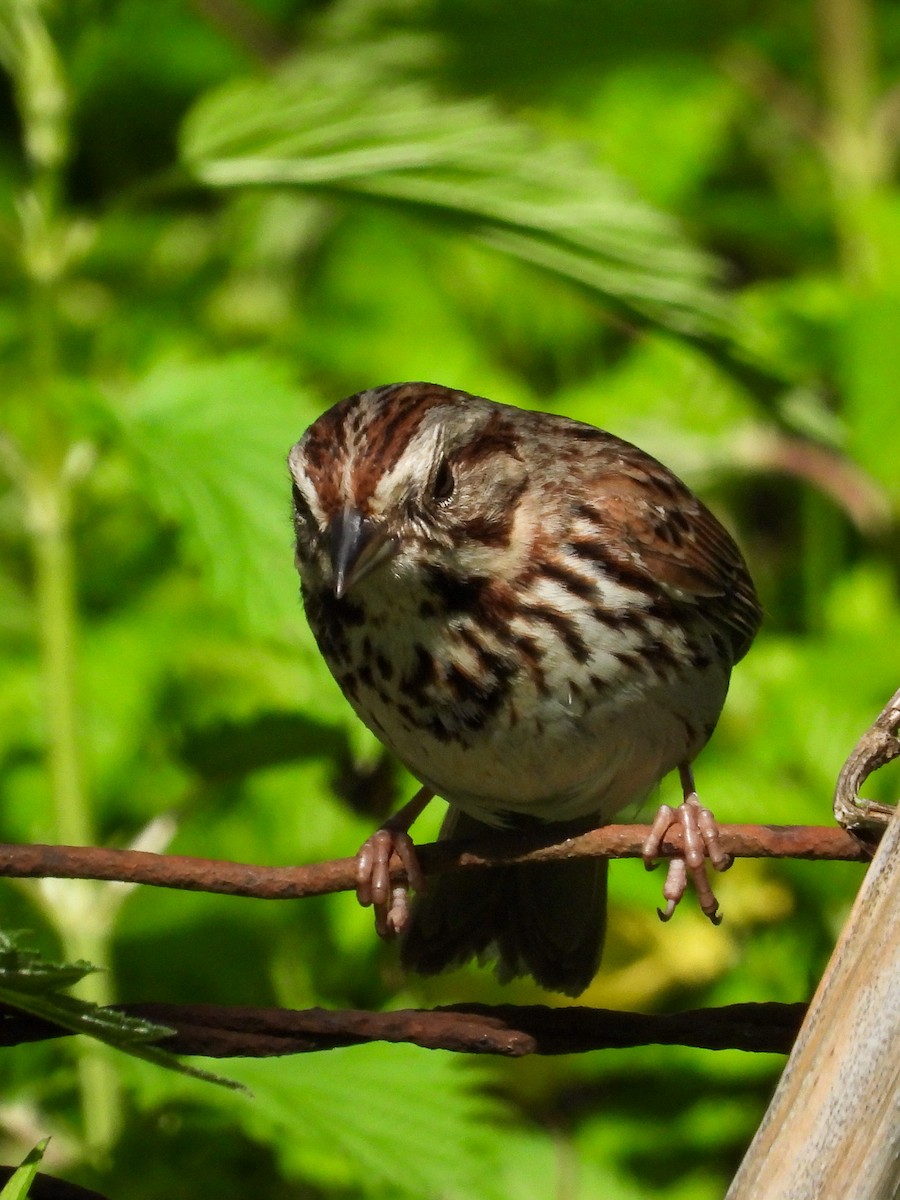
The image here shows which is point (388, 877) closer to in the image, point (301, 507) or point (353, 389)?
point (301, 507)

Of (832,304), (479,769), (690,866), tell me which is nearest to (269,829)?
(479,769)

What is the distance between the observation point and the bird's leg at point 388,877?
9.00 feet

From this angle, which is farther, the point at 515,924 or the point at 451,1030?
the point at 515,924

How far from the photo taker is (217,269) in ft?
17.3

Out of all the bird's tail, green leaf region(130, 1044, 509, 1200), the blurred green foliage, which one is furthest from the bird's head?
green leaf region(130, 1044, 509, 1200)

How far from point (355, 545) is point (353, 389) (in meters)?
2.47

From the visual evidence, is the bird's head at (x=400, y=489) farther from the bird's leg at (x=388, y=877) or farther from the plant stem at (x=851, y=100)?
the plant stem at (x=851, y=100)

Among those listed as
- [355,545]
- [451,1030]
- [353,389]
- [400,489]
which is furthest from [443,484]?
[353,389]

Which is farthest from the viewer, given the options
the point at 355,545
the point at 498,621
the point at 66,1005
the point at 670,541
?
the point at 670,541

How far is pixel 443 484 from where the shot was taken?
2803mm

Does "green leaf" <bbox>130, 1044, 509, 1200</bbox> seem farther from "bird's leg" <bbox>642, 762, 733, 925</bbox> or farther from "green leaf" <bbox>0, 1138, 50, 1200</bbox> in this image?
"green leaf" <bbox>0, 1138, 50, 1200</bbox>

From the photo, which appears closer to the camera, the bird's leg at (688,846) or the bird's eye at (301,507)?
the bird's leg at (688,846)

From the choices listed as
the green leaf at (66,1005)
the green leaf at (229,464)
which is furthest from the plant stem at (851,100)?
the green leaf at (66,1005)

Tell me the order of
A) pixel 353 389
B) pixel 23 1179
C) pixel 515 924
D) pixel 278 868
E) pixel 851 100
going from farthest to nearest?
1. pixel 851 100
2. pixel 353 389
3. pixel 515 924
4. pixel 278 868
5. pixel 23 1179
